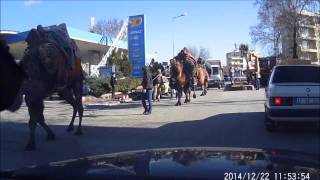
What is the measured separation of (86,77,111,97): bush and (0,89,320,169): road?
1286 cm

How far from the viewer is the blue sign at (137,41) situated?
90.4ft

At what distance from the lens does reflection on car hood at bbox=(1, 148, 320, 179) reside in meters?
3.80

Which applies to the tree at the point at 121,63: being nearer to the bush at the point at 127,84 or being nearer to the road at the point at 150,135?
the bush at the point at 127,84

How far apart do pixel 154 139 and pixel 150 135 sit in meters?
0.75

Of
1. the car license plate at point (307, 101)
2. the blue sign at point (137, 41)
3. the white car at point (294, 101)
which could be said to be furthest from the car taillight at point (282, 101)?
the blue sign at point (137, 41)

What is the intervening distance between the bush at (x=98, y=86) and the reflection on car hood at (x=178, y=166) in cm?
2811

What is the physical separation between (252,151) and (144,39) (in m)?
23.3

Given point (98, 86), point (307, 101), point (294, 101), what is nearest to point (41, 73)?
point (294, 101)

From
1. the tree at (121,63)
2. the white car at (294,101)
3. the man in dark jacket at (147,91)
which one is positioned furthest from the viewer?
the tree at (121,63)

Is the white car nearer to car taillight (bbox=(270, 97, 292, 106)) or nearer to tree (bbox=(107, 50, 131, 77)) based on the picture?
car taillight (bbox=(270, 97, 292, 106))

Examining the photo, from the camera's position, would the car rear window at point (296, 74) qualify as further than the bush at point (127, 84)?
No

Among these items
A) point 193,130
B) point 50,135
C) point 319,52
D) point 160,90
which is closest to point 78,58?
point 50,135

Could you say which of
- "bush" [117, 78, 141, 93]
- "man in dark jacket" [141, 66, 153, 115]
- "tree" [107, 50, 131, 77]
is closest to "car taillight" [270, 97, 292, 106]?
"man in dark jacket" [141, 66, 153, 115]

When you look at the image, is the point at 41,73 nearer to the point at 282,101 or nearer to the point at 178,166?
the point at 282,101
